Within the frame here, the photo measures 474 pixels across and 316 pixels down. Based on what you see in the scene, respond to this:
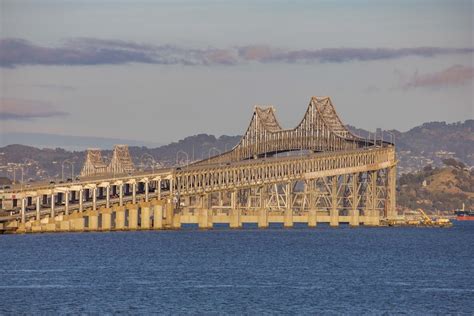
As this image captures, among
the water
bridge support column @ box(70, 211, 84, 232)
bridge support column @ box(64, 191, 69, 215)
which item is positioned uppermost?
bridge support column @ box(64, 191, 69, 215)

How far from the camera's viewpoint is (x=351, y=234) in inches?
7726

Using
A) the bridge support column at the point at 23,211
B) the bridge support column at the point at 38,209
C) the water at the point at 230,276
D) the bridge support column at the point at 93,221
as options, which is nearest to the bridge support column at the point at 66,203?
the bridge support column at the point at 38,209

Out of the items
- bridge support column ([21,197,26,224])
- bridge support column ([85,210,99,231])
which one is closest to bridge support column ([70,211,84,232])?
bridge support column ([85,210,99,231])

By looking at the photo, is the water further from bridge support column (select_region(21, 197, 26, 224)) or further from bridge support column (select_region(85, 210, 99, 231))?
bridge support column (select_region(85, 210, 99, 231))

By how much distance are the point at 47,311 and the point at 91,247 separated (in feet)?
204

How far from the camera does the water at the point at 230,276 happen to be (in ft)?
292

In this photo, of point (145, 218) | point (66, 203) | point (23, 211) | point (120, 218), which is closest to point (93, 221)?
point (120, 218)

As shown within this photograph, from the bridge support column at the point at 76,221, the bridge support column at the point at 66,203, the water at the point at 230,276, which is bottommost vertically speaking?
the water at the point at 230,276

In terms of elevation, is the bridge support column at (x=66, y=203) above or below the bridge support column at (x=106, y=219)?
above

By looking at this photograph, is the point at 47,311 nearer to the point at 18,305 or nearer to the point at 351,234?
the point at 18,305

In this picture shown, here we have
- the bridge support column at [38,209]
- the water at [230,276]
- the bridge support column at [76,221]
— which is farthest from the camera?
the bridge support column at [76,221]

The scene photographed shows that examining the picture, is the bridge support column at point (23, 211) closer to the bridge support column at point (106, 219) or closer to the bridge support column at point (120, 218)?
the bridge support column at point (106, 219)

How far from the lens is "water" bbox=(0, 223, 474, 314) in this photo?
89.0 metres

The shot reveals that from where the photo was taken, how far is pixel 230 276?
362 feet
